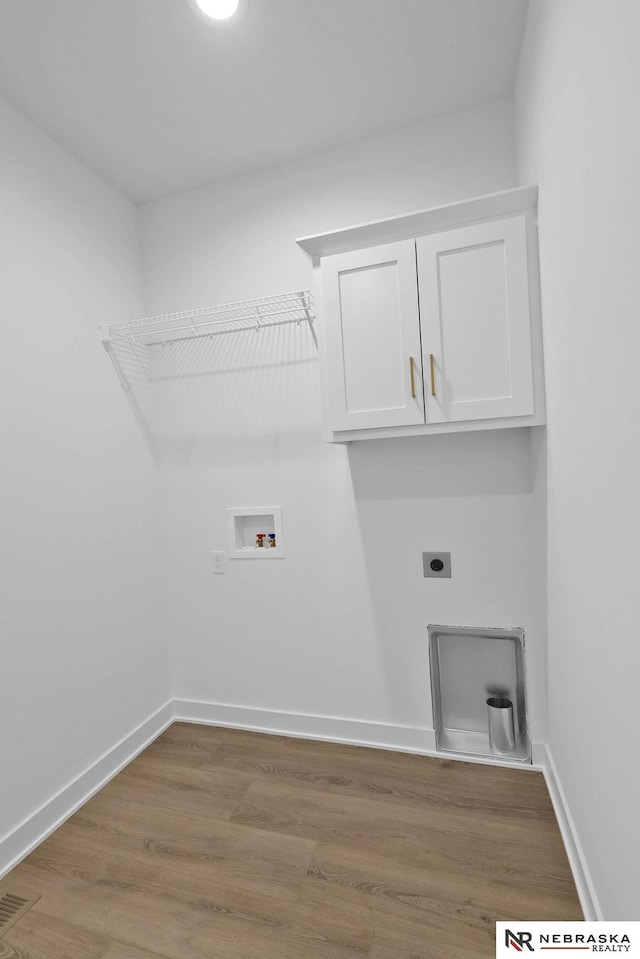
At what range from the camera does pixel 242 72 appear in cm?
182

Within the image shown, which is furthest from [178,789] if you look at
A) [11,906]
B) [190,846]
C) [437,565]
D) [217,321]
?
[217,321]

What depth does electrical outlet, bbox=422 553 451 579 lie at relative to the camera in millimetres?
2193

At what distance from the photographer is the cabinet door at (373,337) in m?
1.85

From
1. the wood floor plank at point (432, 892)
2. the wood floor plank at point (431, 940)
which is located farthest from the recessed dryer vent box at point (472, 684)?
the wood floor plank at point (431, 940)

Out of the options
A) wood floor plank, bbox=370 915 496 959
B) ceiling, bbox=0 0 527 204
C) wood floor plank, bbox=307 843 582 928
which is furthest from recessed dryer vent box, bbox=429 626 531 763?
ceiling, bbox=0 0 527 204

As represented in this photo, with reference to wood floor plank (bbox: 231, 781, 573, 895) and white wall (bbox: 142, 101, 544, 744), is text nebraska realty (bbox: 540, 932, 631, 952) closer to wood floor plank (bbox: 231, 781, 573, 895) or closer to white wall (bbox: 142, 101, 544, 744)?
wood floor plank (bbox: 231, 781, 573, 895)

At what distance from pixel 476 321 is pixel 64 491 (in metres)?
1.72

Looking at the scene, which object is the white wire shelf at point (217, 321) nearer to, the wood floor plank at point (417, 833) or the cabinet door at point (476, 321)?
the cabinet door at point (476, 321)

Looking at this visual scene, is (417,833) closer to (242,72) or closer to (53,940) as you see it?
(53,940)

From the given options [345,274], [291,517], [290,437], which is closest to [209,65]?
[345,274]

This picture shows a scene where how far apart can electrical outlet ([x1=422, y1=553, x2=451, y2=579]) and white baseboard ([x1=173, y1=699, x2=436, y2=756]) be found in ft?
2.29

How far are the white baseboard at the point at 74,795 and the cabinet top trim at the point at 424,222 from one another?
2289 millimetres

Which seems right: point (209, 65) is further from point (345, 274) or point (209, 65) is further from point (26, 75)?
point (345, 274)

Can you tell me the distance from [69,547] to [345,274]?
155cm
